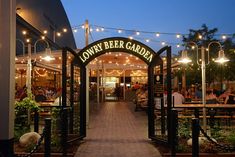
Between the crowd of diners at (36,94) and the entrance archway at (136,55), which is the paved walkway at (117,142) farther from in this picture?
the crowd of diners at (36,94)

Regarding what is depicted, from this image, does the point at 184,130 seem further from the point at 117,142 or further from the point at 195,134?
the point at 195,134

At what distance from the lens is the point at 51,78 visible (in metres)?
37.4

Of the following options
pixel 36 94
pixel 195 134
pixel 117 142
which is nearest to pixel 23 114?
pixel 117 142

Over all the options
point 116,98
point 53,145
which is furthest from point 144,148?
point 116,98

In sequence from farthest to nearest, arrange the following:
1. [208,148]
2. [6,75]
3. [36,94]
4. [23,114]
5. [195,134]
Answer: [36,94]
[23,114]
[208,148]
[6,75]
[195,134]

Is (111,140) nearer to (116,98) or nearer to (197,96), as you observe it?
(197,96)

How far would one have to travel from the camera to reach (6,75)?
7082 millimetres

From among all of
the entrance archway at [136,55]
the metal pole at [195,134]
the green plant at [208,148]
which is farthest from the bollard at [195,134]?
the entrance archway at [136,55]

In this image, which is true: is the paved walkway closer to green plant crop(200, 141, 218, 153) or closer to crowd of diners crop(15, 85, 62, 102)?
green plant crop(200, 141, 218, 153)

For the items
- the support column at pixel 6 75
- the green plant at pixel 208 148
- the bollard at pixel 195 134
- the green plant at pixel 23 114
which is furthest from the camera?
the green plant at pixel 23 114

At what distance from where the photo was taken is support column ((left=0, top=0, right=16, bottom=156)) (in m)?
7.05

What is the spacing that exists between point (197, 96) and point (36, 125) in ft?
38.5

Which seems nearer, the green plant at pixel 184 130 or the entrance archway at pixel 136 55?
the green plant at pixel 184 130

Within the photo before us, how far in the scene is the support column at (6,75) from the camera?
23.1 ft
